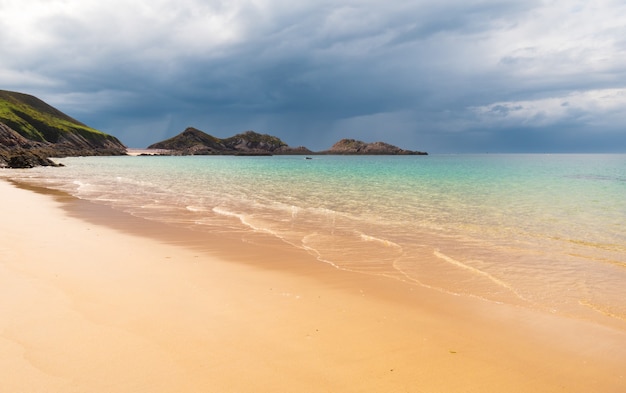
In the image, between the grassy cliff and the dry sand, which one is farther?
the grassy cliff

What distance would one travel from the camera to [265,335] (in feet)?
17.1

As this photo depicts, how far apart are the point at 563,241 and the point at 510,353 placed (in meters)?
9.85

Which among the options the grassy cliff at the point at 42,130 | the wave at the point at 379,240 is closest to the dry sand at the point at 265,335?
the wave at the point at 379,240

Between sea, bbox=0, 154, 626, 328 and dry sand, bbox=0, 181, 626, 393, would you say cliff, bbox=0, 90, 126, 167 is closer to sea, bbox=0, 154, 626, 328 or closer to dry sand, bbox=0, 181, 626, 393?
sea, bbox=0, 154, 626, 328

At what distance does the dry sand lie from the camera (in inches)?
163

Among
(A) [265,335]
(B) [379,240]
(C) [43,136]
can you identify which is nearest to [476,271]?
(B) [379,240]

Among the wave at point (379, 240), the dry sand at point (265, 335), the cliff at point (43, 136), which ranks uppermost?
the cliff at point (43, 136)

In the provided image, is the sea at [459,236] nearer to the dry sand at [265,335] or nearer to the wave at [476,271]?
the wave at [476,271]

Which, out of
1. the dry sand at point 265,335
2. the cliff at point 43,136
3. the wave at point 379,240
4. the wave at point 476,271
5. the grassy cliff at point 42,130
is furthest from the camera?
the grassy cliff at point 42,130

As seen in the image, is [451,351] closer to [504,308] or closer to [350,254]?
[504,308]

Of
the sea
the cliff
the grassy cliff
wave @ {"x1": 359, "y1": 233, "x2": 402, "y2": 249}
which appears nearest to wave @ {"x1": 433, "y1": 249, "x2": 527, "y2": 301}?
the sea

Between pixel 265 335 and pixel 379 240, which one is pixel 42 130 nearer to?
pixel 379 240

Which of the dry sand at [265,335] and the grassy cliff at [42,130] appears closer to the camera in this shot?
the dry sand at [265,335]

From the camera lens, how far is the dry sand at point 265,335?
13.6 feet
